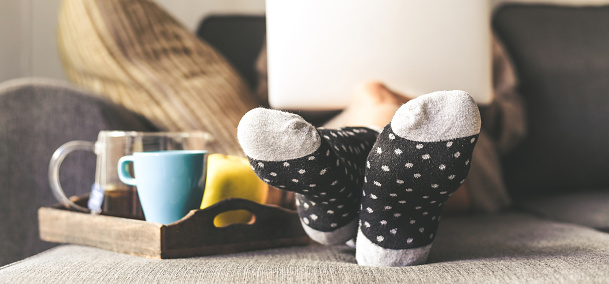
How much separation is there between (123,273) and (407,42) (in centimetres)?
53

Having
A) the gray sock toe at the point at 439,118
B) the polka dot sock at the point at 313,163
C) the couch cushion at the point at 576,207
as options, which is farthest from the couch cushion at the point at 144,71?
the couch cushion at the point at 576,207

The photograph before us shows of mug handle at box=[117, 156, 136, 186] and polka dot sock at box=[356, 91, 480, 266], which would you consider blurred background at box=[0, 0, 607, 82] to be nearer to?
mug handle at box=[117, 156, 136, 186]

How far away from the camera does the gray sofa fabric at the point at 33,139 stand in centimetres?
83

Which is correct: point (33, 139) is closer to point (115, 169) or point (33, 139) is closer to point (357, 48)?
point (115, 169)

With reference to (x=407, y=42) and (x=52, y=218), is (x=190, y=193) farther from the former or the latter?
(x=407, y=42)

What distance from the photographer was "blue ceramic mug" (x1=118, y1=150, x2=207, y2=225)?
0.60 metres

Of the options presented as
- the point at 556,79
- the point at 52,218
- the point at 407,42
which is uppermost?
the point at 407,42

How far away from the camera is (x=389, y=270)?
0.51 m

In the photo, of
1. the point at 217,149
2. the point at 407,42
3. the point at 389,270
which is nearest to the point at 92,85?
the point at 217,149

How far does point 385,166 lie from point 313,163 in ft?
0.22

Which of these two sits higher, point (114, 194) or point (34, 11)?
point (34, 11)

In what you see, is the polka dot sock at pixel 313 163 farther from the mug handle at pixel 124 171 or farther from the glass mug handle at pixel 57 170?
the glass mug handle at pixel 57 170

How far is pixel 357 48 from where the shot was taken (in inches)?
31.3

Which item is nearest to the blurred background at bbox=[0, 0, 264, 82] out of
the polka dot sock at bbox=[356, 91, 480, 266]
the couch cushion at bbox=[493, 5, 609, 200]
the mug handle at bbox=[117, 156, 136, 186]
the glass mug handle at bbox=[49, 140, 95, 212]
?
the glass mug handle at bbox=[49, 140, 95, 212]
